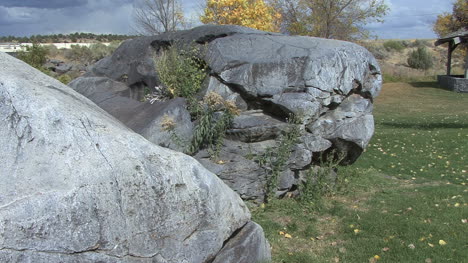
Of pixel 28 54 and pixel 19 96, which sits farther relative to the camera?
pixel 28 54

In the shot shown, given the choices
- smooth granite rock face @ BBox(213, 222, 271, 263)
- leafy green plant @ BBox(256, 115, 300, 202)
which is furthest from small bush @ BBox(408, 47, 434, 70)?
smooth granite rock face @ BBox(213, 222, 271, 263)

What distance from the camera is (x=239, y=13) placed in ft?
59.3

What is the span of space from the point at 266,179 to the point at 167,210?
10.5ft

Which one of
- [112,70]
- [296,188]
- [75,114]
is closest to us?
[75,114]

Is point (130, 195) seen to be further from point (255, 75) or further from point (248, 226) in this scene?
point (255, 75)

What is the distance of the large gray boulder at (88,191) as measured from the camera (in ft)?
8.86

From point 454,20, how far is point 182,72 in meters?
34.0

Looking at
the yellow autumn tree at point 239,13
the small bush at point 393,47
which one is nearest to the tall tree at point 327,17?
the yellow autumn tree at point 239,13

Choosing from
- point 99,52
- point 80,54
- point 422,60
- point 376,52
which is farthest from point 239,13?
point 80,54

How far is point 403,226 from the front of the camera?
5.65 m

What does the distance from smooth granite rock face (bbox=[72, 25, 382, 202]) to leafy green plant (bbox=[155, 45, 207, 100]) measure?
0.47 feet

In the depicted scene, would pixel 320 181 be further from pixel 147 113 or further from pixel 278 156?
pixel 147 113

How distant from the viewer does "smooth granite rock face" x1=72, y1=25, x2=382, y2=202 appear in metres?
6.34

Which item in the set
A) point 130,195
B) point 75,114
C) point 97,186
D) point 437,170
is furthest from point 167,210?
point 437,170
